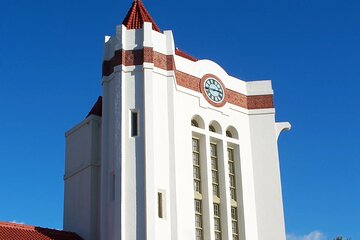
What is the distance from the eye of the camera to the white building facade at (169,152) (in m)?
29.1

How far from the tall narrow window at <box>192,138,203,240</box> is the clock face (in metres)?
2.47

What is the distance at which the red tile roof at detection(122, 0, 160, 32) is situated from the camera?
111 feet

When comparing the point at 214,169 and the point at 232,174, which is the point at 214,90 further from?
the point at 232,174

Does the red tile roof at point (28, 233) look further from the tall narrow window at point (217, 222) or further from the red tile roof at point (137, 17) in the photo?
the red tile roof at point (137, 17)

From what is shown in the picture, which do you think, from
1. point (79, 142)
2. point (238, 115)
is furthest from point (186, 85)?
point (79, 142)

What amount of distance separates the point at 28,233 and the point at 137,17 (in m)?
11.4

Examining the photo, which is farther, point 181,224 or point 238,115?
point 238,115

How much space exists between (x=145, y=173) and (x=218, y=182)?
5892 millimetres

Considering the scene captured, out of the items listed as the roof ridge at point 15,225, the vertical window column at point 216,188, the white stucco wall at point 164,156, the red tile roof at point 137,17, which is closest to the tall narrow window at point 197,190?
the white stucco wall at point 164,156

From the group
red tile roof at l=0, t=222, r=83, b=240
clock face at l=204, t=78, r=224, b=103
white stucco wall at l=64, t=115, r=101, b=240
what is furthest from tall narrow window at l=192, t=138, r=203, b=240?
red tile roof at l=0, t=222, r=83, b=240

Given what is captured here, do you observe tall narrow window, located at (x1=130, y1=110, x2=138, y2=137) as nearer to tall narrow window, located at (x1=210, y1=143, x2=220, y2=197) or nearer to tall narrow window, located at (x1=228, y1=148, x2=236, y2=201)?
tall narrow window, located at (x1=210, y1=143, x2=220, y2=197)

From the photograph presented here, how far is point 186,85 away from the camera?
33781 mm

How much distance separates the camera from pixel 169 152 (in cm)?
3030

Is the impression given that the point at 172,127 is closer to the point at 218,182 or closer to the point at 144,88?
the point at 144,88
